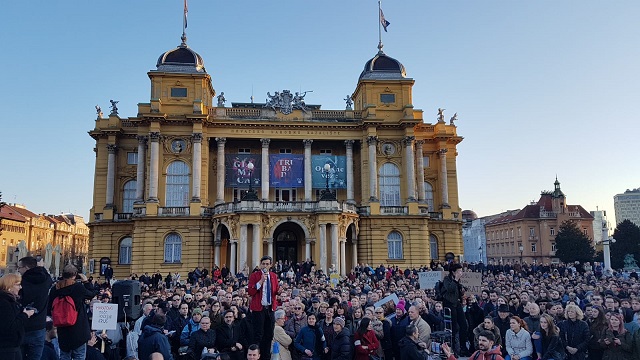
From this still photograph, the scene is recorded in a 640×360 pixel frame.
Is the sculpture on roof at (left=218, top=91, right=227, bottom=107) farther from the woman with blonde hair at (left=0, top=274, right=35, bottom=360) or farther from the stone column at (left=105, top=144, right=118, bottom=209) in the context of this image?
the woman with blonde hair at (left=0, top=274, right=35, bottom=360)

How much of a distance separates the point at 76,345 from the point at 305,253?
110 ft

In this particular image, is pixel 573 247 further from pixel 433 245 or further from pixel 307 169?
pixel 307 169

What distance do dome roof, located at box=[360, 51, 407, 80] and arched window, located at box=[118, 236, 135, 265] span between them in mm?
25561

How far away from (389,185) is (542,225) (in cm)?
4684

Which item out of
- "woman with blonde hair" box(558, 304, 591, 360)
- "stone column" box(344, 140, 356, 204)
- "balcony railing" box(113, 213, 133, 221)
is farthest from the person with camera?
"balcony railing" box(113, 213, 133, 221)

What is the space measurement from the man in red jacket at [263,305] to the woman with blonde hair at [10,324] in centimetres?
462

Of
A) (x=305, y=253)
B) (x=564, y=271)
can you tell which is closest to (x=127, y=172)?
(x=305, y=253)

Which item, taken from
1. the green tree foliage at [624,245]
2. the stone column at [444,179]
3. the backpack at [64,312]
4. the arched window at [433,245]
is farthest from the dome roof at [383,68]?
the backpack at [64,312]

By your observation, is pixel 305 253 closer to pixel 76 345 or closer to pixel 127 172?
pixel 127 172

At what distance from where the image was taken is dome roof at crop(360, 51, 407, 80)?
47.7m

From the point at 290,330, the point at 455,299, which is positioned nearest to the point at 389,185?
the point at 455,299

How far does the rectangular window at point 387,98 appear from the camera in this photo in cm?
4722

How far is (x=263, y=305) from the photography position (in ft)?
34.9

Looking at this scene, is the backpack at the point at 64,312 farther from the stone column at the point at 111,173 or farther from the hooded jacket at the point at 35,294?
the stone column at the point at 111,173
